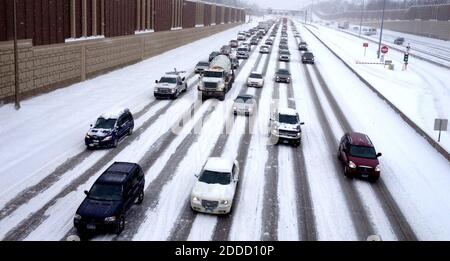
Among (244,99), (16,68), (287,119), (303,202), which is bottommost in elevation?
(303,202)

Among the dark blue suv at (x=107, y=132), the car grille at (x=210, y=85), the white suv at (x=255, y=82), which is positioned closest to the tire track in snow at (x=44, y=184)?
the dark blue suv at (x=107, y=132)

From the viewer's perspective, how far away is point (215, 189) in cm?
1817

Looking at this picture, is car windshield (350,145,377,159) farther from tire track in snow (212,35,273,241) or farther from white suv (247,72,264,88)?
white suv (247,72,264,88)

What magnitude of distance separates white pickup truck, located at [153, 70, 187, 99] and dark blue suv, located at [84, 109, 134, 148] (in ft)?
36.5

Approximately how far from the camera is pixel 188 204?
18.9 m

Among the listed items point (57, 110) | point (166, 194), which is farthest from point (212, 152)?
point (57, 110)

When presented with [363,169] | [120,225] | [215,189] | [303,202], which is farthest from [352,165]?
[120,225]

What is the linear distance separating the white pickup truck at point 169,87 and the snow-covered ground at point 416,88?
18243mm

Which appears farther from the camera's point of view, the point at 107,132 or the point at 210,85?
the point at 210,85

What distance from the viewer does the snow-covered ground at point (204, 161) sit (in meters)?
17.2

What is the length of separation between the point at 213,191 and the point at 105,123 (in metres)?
10.2

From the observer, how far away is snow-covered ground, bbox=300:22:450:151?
3606 cm

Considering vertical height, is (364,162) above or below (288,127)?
below

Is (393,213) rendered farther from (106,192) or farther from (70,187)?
(70,187)
